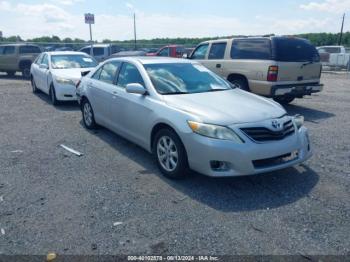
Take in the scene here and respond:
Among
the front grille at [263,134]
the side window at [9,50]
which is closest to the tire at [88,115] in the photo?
the front grille at [263,134]

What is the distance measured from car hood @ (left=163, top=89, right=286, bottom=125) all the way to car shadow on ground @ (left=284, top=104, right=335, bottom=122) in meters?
3.72

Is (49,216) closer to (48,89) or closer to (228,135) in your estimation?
(228,135)

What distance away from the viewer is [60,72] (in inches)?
372

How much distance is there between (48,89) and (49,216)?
7148 millimetres

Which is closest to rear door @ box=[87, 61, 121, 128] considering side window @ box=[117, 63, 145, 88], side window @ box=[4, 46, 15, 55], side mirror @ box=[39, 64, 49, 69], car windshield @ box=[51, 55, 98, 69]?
side window @ box=[117, 63, 145, 88]

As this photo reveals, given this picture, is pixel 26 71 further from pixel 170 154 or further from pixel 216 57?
pixel 170 154

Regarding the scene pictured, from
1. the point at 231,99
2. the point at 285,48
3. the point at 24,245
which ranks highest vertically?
the point at 285,48

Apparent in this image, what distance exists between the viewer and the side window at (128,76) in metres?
5.07

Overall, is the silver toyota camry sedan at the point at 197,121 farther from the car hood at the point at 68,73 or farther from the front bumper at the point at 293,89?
the car hood at the point at 68,73

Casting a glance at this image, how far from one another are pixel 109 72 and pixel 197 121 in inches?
108

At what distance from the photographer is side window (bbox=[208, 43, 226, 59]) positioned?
9.49 m

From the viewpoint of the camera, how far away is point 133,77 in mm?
5176

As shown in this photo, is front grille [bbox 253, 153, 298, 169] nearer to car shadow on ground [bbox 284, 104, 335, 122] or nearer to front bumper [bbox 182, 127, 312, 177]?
front bumper [bbox 182, 127, 312, 177]

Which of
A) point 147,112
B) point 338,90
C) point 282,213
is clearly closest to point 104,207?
point 147,112
